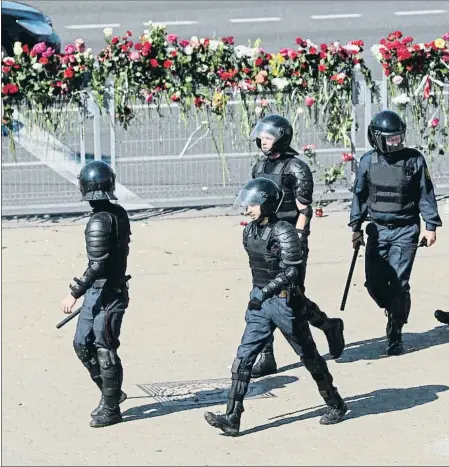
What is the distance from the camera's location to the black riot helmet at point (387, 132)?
32.0 feet

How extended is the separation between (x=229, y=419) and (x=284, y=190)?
2106 mm

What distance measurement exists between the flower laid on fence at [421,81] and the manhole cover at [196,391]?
6.77m

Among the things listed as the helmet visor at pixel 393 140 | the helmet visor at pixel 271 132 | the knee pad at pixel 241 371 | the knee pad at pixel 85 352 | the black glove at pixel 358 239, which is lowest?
the knee pad at pixel 241 371

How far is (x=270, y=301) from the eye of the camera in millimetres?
8062

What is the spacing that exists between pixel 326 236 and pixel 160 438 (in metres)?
6.44

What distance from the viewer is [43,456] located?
296 inches

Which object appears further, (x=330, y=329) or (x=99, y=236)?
(x=330, y=329)

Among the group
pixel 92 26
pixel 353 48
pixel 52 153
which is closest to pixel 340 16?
pixel 92 26

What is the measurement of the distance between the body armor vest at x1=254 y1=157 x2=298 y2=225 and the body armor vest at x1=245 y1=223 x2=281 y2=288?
133cm

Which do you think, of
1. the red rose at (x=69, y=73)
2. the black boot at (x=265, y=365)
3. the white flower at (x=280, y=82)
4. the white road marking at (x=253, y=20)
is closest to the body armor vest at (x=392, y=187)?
the black boot at (x=265, y=365)

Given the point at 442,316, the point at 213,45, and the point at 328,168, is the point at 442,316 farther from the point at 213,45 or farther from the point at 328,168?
the point at 213,45

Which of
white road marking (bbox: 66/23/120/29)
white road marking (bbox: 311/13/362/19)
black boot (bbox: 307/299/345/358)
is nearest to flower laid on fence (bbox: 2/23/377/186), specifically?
black boot (bbox: 307/299/345/358)

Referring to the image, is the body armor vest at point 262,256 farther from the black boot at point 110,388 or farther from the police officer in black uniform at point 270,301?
the black boot at point 110,388

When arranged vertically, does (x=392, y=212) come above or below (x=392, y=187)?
below
